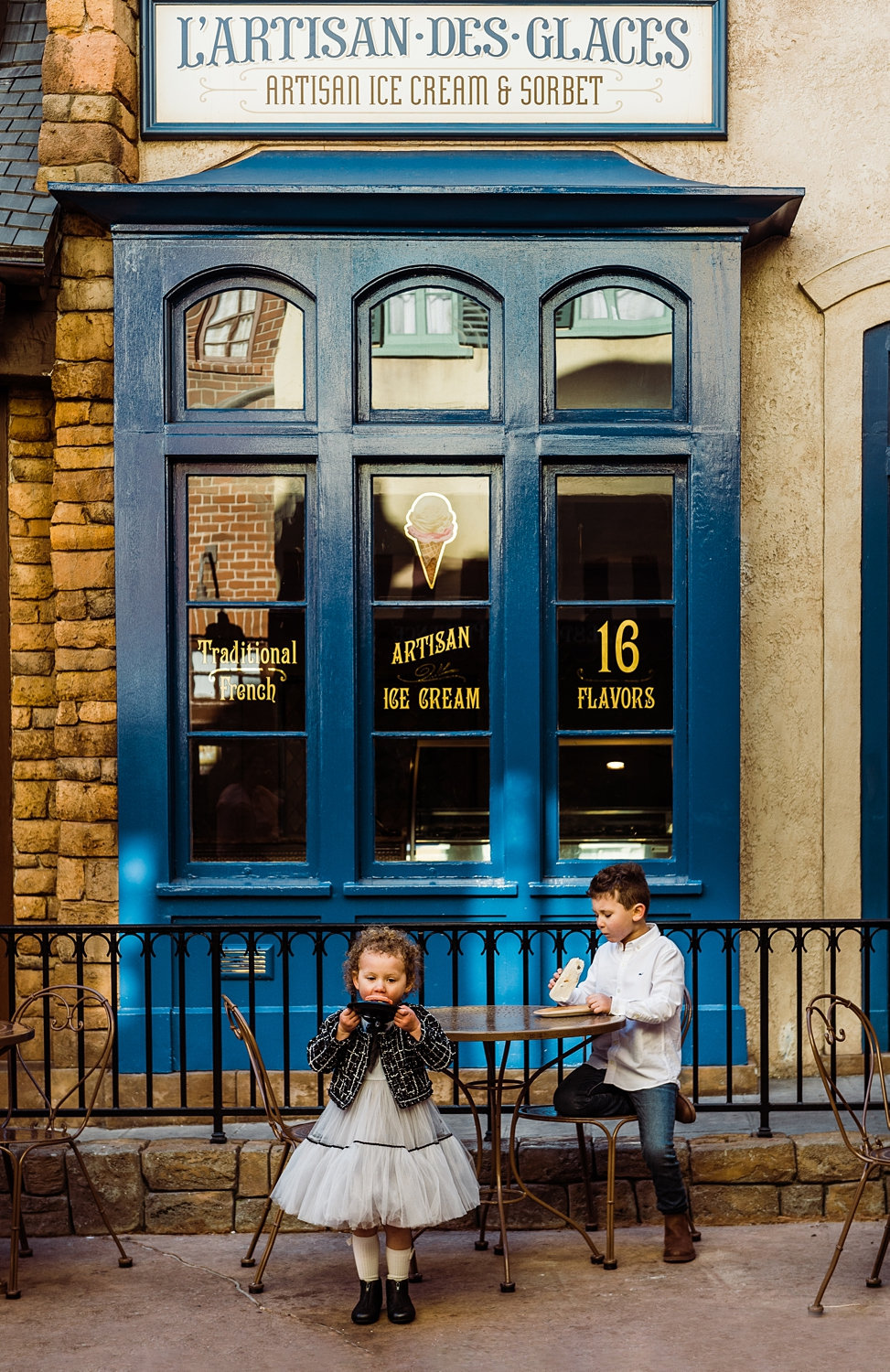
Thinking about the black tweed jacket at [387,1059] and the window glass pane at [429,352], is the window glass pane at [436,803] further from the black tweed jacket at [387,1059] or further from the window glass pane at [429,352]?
the black tweed jacket at [387,1059]

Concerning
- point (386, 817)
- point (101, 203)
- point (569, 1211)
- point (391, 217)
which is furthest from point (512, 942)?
point (101, 203)

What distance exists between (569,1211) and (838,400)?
4.12 metres

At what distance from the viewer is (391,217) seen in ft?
23.5

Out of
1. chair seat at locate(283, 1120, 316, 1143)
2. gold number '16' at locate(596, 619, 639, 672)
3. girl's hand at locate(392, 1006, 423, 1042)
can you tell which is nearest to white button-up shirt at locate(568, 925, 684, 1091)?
girl's hand at locate(392, 1006, 423, 1042)

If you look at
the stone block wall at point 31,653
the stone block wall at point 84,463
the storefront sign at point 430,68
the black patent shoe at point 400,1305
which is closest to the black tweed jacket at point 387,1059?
the black patent shoe at point 400,1305

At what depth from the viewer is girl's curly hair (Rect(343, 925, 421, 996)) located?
4.83m

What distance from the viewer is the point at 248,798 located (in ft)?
24.0

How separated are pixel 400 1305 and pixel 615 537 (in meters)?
3.86

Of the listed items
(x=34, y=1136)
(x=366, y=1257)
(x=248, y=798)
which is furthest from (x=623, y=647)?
(x=34, y=1136)

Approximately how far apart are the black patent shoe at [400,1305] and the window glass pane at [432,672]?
3024mm

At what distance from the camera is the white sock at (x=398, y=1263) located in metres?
4.85

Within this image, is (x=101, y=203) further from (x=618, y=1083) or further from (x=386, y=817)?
(x=618, y=1083)

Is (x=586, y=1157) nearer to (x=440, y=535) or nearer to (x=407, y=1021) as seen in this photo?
(x=407, y=1021)

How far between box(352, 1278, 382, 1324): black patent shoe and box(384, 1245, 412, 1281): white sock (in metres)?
0.07
